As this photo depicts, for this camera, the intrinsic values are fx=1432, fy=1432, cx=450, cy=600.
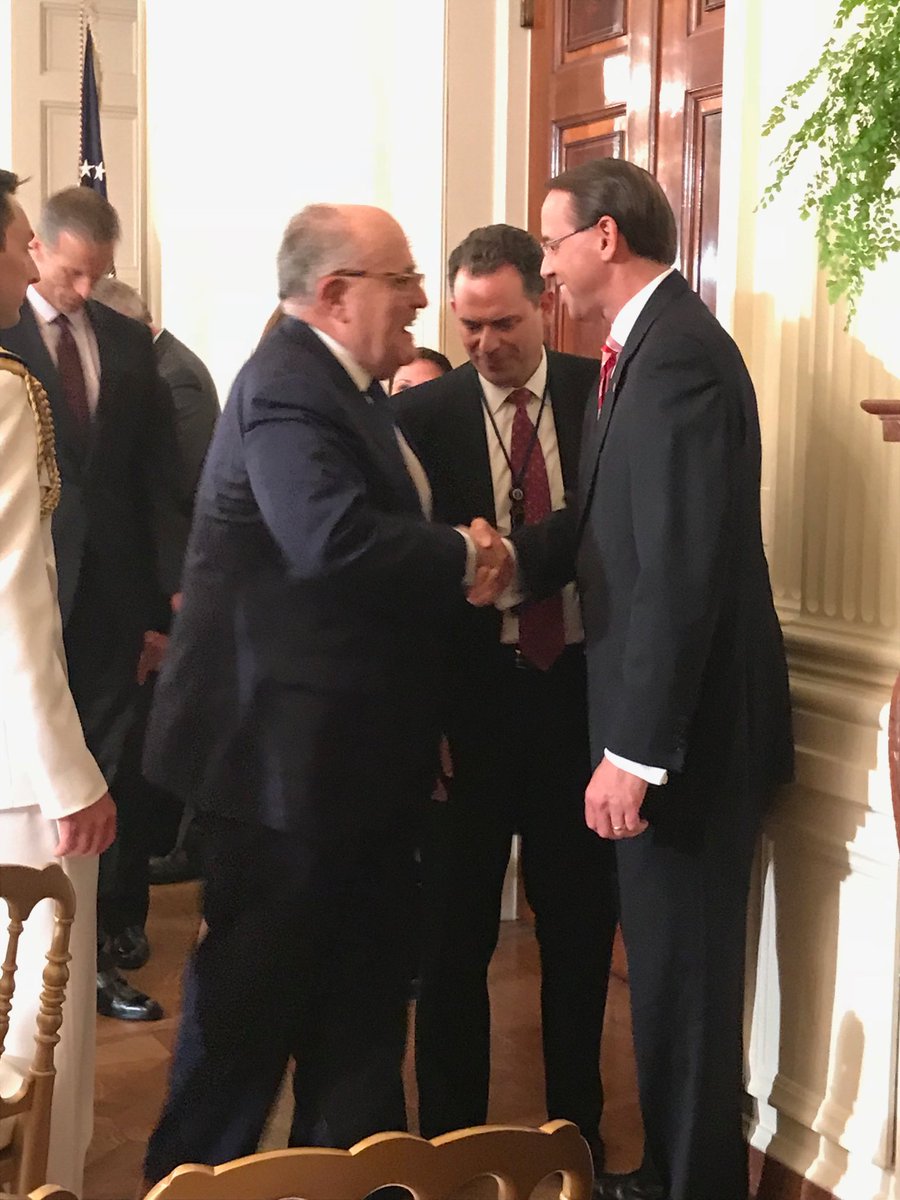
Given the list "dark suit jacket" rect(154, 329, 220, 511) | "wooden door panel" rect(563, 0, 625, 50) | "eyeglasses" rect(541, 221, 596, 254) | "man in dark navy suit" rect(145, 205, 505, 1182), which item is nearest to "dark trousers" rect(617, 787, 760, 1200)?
"man in dark navy suit" rect(145, 205, 505, 1182)

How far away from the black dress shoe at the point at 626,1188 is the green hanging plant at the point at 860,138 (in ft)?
4.68

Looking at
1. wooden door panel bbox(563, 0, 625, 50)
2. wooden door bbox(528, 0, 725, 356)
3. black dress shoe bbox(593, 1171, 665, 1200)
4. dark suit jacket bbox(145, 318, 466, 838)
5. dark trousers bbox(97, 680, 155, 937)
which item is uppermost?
wooden door panel bbox(563, 0, 625, 50)

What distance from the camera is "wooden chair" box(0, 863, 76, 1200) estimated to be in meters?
1.63

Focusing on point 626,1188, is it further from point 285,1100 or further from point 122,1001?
point 122,1001

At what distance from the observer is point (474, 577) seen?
2.09 metres

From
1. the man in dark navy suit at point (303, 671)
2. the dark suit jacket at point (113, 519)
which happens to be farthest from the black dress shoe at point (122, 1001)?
the man in dark navy suit at point (303, 671)

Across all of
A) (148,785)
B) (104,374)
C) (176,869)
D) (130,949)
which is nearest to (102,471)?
(104,374)

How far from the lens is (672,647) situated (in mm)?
1985

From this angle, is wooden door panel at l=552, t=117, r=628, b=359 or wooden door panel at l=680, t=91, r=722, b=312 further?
wooden door panel at l=552, t=117, r=628, b=359

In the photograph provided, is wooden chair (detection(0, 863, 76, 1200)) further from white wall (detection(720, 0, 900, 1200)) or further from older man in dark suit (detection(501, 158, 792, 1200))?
white wall (detection(720, 0, 900, 1200))

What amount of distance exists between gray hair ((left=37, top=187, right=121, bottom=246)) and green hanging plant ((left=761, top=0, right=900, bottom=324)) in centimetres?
181

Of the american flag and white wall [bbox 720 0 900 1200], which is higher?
the american flag

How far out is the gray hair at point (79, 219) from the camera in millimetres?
3162

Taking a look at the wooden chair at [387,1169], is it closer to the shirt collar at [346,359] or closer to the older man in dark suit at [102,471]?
the shirt collar at [346,359]
